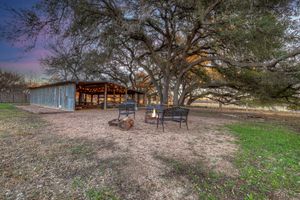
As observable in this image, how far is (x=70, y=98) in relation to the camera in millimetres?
13906

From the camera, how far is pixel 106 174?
3.07 meters

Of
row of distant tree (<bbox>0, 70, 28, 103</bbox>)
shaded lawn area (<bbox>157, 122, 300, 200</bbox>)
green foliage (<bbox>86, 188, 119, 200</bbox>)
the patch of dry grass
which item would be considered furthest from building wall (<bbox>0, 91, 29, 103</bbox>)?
green foliage (<bbox>86, 188, 119, 200</bbox>)

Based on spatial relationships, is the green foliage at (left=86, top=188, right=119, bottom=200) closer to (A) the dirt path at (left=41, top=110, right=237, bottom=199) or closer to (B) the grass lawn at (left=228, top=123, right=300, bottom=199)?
(A) the dirt path at (left=41, top=110, right=237, bottom=199)

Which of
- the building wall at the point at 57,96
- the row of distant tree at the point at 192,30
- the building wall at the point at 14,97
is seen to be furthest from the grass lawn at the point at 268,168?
the building wall at the point at 14,97

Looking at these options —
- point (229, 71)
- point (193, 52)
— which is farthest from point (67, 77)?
point (229, 71)

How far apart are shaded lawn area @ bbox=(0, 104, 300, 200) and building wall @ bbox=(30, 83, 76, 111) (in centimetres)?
955

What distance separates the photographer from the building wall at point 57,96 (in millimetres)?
13820

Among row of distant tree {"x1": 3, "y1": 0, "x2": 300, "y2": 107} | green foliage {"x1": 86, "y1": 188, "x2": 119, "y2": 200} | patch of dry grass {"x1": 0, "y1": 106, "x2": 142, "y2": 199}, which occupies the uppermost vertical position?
row of distant tree {"x1": 3, "y1": 0, "x2": 300, "y2": 107}

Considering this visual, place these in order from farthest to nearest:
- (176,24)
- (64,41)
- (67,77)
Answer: (67,77) < (176,24) < (64,41)

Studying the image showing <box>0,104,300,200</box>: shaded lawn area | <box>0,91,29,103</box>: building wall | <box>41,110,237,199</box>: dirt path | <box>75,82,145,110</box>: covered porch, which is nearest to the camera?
<box>0,104,300,200</box>: shaded lawn area

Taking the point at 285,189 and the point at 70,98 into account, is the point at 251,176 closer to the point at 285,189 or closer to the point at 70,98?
the point at 285,189

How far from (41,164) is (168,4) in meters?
7.81

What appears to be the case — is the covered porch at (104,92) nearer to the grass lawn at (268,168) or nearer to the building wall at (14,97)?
the building wall at (14,97)

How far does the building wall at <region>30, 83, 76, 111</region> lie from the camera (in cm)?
1382
